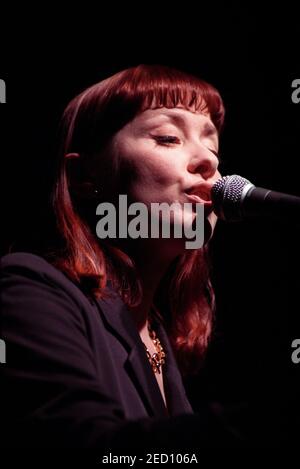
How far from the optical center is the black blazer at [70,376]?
0.92 m

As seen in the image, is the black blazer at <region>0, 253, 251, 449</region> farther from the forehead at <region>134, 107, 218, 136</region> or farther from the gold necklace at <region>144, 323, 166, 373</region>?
the forehead at <region>134, 107, 218, 136</region>

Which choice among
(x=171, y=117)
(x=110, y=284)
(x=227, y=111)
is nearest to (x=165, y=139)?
(x=171, y=117)

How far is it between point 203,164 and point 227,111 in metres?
0.90

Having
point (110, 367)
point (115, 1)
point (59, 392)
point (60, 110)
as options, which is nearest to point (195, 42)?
point (115, 1)

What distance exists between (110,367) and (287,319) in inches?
38.1

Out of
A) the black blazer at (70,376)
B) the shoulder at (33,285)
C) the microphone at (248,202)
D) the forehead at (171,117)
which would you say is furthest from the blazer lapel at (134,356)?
the forehead at (171,117)

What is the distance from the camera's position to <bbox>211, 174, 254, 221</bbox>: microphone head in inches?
51.2

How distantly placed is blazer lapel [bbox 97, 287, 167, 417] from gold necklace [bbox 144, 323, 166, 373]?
242 millimetres

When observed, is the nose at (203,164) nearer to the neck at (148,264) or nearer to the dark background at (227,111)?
the neck at (148,264)

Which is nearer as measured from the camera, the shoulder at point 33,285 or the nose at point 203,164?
the shoulder at point 33,285

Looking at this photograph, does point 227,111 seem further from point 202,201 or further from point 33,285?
point 33,285

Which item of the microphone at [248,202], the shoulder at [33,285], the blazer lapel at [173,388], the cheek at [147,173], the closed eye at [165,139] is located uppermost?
the closed eye at [165,139]

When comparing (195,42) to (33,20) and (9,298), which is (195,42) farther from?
(9,298)

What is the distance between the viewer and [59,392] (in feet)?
3.26
